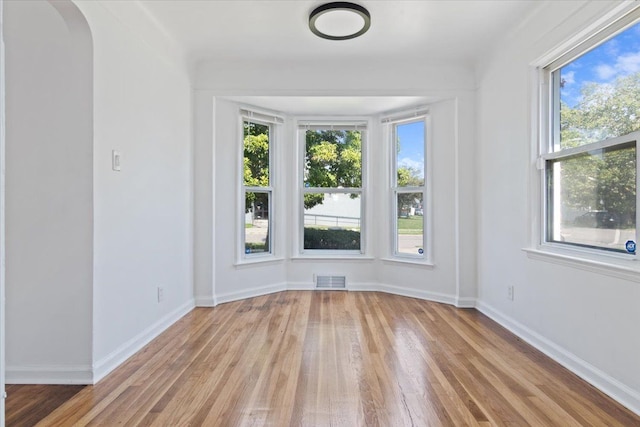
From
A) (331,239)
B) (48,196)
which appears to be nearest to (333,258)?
(331,239)

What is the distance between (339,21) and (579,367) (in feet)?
9.62

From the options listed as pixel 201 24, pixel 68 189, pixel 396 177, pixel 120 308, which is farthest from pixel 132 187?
pixel 396 177

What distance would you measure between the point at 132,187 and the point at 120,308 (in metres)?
0.84

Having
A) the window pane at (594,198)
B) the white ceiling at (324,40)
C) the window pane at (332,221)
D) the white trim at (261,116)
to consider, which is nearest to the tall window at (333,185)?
the window pane at (332,221)

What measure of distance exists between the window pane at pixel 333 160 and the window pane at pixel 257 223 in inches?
23.6

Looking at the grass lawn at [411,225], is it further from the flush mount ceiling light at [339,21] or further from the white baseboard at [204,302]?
the white baseboard at [204,302]

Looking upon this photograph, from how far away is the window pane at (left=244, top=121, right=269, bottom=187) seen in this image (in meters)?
4.20

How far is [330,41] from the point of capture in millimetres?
3334

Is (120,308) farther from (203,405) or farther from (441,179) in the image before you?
(441,179)

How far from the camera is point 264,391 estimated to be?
2.02m

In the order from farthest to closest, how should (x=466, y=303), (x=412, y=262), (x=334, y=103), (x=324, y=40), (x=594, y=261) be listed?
(x=412, y=262) < (x=334, y=103) < (x=466, y=303) < (x=324, y=40) < (x=594, y=261)

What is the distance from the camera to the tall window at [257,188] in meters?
4.21

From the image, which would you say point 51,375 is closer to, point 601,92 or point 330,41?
point 330,41

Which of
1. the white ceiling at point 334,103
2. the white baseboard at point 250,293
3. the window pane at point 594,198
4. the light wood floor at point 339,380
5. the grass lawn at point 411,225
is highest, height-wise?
the white ceiling at point 334,103
